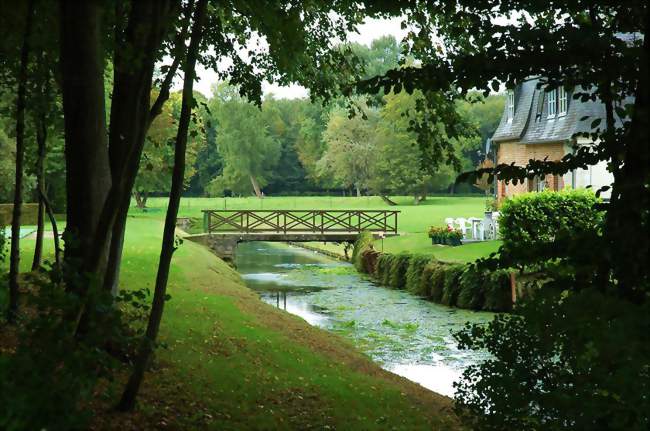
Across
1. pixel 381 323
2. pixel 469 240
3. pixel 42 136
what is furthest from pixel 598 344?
pixel 469 240

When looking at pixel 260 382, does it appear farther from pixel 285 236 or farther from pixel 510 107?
pixel 510 107

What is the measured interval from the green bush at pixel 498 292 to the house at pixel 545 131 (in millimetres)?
7263

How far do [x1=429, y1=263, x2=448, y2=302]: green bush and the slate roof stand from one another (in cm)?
799

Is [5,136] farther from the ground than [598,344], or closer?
farther from the ground

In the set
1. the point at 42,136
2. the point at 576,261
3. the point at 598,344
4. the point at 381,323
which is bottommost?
the point at 381,323

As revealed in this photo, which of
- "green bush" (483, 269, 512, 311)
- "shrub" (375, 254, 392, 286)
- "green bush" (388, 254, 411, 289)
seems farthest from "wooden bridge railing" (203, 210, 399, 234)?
"green bush" (483, 269, 512, 311)

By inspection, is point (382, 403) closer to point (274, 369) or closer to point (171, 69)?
point (274, 369)

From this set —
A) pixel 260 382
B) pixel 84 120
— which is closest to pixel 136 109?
pixel 84 120

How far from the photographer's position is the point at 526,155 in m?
31.0

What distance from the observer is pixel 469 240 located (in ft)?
90.8

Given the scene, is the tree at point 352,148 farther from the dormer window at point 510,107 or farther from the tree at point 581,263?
the tree at point 581,263

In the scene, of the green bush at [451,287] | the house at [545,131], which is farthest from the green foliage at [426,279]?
the house at [545,131]

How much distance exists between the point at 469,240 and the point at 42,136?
1933cm

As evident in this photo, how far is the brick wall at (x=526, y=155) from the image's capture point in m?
28.5
